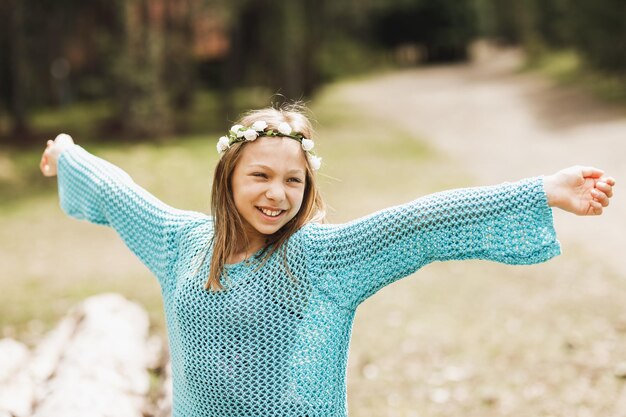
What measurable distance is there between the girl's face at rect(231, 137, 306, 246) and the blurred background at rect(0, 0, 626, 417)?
417 mm

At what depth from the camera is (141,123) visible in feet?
54.2

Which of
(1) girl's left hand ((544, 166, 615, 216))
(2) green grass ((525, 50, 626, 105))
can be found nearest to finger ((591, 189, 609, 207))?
(1) girl's left hand ((544, 166, 615, 216))

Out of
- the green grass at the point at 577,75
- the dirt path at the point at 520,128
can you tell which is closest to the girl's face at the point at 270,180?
the dirt path at the point at 520,128

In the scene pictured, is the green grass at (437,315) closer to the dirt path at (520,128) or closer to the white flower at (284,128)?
the white flower at (284,128)

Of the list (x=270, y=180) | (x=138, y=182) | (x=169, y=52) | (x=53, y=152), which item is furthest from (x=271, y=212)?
(x=169, y=52)

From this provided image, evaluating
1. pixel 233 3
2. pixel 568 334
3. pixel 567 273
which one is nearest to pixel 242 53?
pixel 233 3

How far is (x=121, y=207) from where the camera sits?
3072 millimetres

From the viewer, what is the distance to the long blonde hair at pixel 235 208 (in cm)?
263

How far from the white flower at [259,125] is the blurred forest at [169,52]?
A: 534 cm

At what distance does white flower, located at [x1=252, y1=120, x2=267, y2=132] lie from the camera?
2590 millimetres

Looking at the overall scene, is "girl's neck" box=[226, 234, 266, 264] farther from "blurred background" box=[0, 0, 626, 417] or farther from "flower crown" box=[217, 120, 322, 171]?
"blurred background" box=[0, 0, 626, 417]

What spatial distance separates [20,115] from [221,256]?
17264mm

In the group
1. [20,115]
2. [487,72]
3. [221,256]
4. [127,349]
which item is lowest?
[487,72]

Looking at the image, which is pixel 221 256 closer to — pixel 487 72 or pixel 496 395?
pixel 496 395
